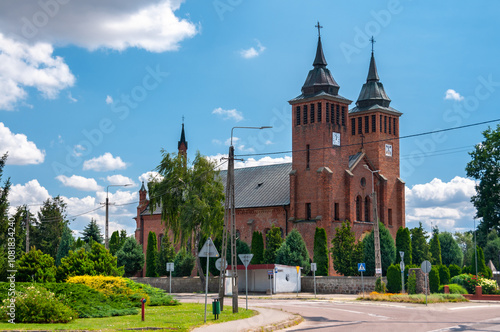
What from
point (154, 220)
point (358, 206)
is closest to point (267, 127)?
point (358, 206)

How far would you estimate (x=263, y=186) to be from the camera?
214 ft

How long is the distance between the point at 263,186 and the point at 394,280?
2413cm

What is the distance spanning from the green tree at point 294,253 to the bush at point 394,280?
8.52 meters

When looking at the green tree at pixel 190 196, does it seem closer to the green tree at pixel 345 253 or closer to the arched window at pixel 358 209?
the green tree at pixel 345 253

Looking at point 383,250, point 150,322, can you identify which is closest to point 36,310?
point 150,322

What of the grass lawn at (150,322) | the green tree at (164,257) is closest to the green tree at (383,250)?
the green tree at (164,257)

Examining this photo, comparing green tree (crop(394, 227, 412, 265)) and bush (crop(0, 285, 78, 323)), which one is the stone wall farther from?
bush (crop(0, 285, 78, 323))

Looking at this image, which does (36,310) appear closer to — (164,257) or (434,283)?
(434,283)

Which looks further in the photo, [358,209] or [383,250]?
[358,209]

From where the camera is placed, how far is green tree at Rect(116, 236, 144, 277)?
6225 centimetres

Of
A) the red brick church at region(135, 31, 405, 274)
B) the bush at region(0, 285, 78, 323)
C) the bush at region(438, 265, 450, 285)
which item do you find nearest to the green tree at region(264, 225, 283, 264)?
the red brick church at region(135, 31, 405, 274)

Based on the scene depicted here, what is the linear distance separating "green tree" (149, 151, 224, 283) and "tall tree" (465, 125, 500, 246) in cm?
3117

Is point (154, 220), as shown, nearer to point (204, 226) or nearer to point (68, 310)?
point (204, 226)

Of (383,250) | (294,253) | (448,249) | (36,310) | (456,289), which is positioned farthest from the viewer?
(448,249)
